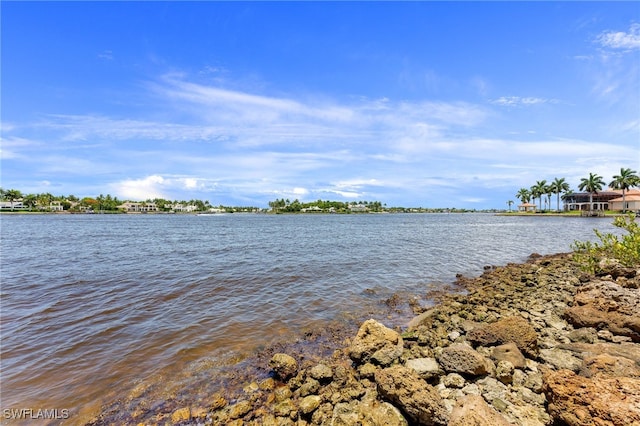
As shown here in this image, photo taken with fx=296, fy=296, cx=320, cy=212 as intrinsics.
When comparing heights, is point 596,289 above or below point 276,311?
above

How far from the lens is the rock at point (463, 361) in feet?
20.6

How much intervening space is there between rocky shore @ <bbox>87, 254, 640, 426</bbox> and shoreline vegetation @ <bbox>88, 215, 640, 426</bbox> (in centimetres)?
2

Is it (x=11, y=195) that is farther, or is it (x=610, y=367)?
(x=11, y=195)

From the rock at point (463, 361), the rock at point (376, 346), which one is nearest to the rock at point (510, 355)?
the rock at point (463, 361)

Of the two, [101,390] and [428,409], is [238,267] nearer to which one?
[101,390]

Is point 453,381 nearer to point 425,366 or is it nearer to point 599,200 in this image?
point 425,366

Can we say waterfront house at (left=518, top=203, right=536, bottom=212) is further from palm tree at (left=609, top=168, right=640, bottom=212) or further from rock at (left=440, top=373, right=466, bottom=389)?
rock at (left=440, top=373, right=466, bottom=389)

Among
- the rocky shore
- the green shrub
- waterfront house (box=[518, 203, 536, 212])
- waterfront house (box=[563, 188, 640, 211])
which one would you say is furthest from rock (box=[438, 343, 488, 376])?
waterfront house (box=[518, 203, 536, 212])

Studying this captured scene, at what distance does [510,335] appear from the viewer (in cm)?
766

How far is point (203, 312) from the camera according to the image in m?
12.6

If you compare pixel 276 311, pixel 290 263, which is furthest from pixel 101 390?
pixel 290 263

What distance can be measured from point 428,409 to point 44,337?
12.6m

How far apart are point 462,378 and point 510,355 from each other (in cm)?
156

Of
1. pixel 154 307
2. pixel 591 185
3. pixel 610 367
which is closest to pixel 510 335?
pixel 610 367
